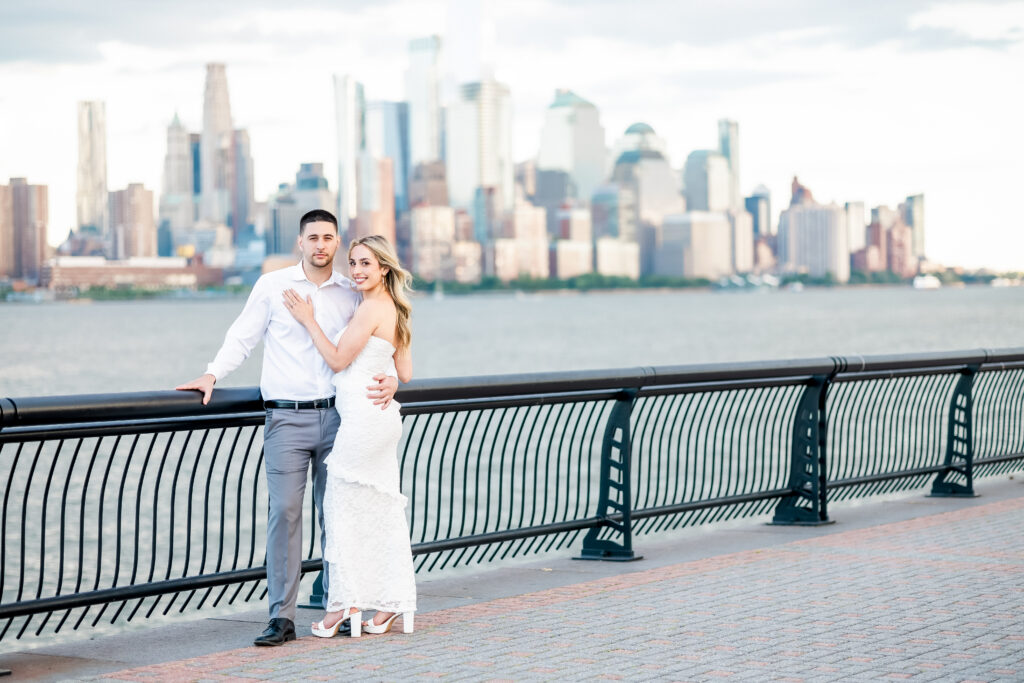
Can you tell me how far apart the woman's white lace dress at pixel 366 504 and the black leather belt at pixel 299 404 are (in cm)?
9

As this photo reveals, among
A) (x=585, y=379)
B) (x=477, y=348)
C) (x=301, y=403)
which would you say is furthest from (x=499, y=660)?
(x=477, y=348)

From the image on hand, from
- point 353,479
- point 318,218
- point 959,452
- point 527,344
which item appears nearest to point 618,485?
point 353,479

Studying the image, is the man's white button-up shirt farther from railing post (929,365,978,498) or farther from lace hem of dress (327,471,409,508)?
railing post (929,365,978,498)

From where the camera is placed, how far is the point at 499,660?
20.2ft

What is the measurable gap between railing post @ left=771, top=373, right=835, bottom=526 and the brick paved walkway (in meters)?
1.47

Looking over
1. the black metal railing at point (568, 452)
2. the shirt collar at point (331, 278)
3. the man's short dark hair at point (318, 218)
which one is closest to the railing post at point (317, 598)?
the black metal railing at point (568, 452)

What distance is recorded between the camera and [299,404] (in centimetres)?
658

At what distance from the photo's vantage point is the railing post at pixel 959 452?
12.1 meters

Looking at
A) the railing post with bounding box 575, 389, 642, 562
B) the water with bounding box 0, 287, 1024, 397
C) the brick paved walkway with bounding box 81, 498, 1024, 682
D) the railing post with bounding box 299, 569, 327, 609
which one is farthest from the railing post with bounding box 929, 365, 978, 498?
the water with bounding box 0, 287, 1024, 397

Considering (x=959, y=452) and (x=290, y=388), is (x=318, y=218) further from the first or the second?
(x=959, y=452)

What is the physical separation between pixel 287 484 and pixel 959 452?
7601 mm

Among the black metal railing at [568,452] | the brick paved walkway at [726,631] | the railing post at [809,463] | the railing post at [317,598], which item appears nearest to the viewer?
the brick paved walkway at [726,631]

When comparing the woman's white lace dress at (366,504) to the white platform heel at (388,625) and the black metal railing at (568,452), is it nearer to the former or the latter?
the white platform heel at (388,625)

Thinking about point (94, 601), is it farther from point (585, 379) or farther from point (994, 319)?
point (994, 319)
